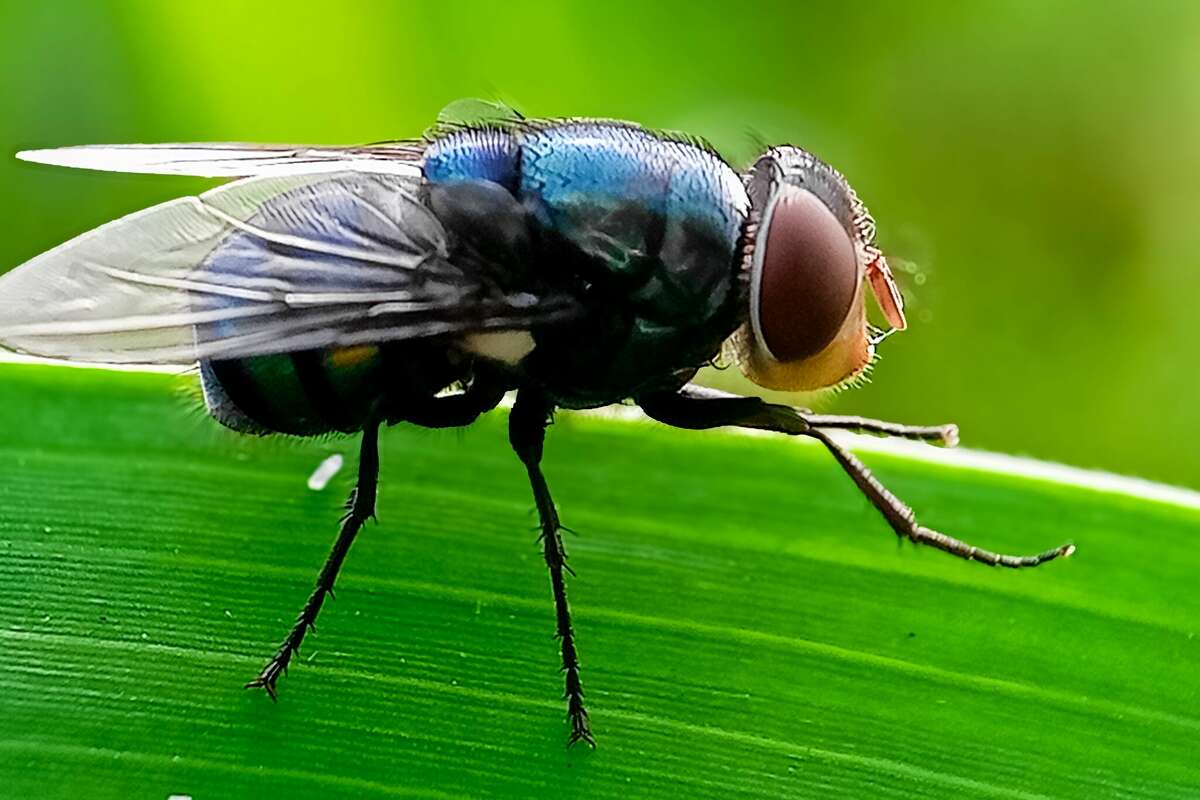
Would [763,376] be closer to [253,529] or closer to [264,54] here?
[253,529]

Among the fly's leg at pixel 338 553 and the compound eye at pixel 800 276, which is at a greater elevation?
the compound eye at pixel 800 276

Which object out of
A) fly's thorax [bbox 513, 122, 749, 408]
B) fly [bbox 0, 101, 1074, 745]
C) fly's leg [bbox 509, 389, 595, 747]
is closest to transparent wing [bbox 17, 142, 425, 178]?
fly [bbox 0, 101, 1074, 745]

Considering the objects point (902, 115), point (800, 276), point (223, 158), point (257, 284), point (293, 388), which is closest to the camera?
point (257, 284)

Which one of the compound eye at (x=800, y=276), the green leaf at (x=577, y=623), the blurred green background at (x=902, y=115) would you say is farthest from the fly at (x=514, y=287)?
the blurred green background at (x=902, y=115)

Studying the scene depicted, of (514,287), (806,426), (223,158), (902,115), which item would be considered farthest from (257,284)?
(902,115)

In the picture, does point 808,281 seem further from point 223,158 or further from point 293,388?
point 223,158

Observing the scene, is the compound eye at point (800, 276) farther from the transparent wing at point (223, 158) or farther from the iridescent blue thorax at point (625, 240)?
the transparent wing at point (223, 158)

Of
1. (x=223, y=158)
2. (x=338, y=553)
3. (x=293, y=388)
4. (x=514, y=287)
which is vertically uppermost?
(x=223, y=158)

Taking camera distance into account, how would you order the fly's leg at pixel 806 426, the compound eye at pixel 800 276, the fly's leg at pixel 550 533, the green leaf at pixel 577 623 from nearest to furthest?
1. the green leaf at pixel 577 623
2. the fly's leg at pixel 550 533
3. the compound eye at pixel 800 276
4. the fly's leg at pixel 806 426
